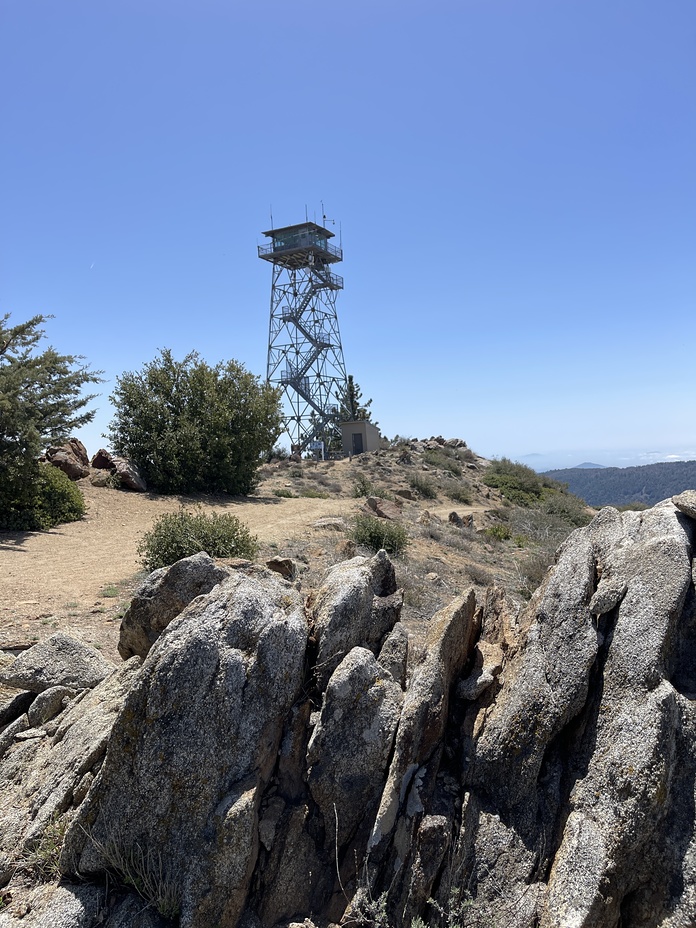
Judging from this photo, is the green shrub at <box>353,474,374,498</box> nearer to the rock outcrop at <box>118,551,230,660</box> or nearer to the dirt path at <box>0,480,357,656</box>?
the dirt path at <box>0,480,357,656</box>

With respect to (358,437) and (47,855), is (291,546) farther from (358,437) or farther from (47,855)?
(358,437)

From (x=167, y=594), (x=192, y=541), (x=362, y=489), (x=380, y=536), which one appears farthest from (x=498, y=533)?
(x=167, y=594)

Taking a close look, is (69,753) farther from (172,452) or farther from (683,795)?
(172,452)

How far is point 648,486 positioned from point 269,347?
40.1 metres

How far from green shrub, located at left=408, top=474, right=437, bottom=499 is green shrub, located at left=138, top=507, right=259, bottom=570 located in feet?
67.8

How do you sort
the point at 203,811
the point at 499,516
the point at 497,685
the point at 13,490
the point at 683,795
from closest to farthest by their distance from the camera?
the point at 683,795, the point at 203,811, the point at 497,685, the point at 13,490, the point at 499,516

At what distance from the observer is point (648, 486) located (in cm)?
6356

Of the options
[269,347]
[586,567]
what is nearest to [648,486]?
[269,347]

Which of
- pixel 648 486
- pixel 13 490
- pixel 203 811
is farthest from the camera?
pixel 648 486

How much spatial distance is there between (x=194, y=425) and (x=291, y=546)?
13243mm

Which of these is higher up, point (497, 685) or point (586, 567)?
point (586, 567)

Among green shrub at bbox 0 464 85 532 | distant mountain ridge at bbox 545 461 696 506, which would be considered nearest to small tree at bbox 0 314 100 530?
green shrub at bbox 0 464 85 532

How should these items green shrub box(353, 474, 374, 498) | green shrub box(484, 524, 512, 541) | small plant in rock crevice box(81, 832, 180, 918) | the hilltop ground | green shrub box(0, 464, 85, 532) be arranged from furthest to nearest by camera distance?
green shrub box(353, 474, 374, 498) < green shrub box(484, 524, 512, 541) < green shrub box(0, 464, 85, 532) < the hilltop ground < small plant in rock crevice box(81, 832, 180, 918)

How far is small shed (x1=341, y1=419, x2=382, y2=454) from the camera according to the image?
48.4 metres
